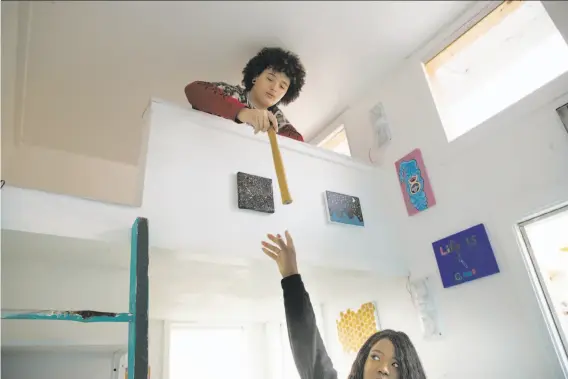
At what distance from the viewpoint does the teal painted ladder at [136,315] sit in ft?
3.05

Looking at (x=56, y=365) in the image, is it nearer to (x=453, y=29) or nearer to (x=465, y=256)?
(x=465, y=256)

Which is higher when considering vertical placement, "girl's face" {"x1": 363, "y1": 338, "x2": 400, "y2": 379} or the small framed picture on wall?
the small framed picture on wall

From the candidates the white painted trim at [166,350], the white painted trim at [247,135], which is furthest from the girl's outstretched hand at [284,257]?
the white painted trim at [166,350]

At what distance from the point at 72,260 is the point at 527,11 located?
2.04 meters

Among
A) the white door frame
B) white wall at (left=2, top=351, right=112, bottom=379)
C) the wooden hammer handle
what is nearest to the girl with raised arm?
the wooden hammer handle

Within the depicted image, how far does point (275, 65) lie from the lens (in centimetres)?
198

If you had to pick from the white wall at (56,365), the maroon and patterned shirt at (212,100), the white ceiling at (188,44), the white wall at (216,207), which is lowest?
the white wall at (56,365)

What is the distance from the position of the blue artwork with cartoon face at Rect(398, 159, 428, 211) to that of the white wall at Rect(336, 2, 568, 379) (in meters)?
0.05

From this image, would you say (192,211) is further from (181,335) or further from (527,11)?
(527,11)

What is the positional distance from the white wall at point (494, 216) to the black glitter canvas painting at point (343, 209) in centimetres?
26

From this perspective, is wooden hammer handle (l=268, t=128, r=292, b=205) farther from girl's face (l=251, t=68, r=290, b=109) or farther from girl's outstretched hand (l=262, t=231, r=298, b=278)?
girl's face (l=251, t=68, r=290, b=109)

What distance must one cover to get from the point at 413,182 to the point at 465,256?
17.7 inches

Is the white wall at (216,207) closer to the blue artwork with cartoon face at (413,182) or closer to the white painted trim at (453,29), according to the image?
the blue artwork with cartoon face at (413,182)

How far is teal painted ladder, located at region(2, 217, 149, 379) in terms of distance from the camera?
931 mm
